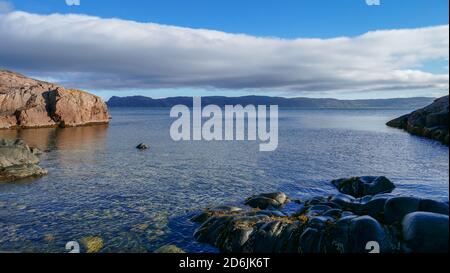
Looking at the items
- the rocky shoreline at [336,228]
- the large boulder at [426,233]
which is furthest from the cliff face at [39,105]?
the large boulder at [426,233]

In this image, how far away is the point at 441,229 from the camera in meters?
14.2

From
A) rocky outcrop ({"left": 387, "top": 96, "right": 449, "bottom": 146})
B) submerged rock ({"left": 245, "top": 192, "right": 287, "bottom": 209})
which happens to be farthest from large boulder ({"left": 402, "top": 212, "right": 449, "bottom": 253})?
rocky outcrop ({"left": 387, "top": 96, "right": 449, "bottom": 146})

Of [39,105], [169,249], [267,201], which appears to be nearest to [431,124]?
[267,201]

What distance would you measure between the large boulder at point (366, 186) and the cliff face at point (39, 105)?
99806 mm

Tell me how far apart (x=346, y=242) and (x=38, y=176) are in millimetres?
31925

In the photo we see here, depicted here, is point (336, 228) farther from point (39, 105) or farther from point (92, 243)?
point (39, 105)

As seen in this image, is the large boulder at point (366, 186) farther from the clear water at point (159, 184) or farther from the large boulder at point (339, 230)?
the large boulder at point (339, 230)

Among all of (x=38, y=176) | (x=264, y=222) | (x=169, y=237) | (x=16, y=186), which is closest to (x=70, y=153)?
(x=38, y=176)

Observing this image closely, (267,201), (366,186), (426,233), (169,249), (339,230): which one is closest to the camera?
(426,233)

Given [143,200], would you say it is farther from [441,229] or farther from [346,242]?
[441,229]

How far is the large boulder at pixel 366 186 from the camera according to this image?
29.0 meters

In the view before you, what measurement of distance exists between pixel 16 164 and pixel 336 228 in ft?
118

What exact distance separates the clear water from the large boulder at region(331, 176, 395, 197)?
1.29 m

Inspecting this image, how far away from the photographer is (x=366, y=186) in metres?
29.4
